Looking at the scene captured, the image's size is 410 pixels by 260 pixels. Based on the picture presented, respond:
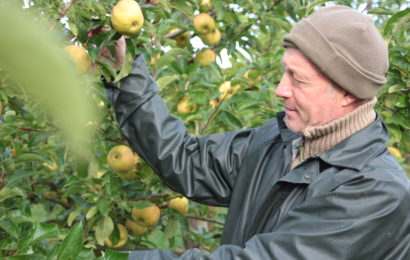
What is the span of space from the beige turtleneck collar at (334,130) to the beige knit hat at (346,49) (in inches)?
2.3

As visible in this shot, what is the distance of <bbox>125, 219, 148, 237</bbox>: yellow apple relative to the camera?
2.49 metres

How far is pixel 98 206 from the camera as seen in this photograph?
2.08 meters

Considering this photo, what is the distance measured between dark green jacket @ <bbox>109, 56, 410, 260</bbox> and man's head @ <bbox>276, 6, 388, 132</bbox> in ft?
0.34

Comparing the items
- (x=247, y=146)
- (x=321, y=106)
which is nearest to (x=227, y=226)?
(x=247, y=146)

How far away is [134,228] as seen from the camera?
8.23 feet

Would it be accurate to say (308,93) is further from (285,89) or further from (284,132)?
(284,132)

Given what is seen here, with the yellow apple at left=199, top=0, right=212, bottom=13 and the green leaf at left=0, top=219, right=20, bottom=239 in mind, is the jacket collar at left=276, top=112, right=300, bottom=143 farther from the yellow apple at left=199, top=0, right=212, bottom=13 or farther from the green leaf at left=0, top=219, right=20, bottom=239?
the yellow apple at left=199, top=0, right=212, bottom=13

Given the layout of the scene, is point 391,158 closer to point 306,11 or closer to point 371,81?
A: point 371,81

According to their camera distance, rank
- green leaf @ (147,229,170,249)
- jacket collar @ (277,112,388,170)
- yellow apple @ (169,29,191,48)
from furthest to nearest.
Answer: green leaf @ (147,229,170,249), yellow apple @ (169,29,191,48), jacket collar @ (277,112,388,170)

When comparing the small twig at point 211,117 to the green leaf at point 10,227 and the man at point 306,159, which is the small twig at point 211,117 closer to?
the man at point 306,159

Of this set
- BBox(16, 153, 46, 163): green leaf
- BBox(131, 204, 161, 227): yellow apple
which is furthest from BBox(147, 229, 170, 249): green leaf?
BBox(16, 153, 46, 163): green leaf

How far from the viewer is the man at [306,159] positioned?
131cm

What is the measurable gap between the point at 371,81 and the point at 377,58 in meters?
0.06

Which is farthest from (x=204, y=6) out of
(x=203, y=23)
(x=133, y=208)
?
(x=133, y=208)
